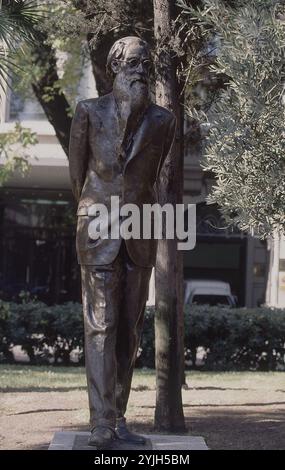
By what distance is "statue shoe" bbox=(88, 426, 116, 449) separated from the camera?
5.55 meters

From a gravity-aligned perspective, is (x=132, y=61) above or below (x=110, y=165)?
above

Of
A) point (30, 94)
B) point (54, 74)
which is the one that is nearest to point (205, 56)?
point (54, 74)

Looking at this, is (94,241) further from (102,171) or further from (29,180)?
(29,180)

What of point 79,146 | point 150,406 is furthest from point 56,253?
point 79,146

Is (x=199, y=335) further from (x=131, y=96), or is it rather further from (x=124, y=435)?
(x=131, y=96)

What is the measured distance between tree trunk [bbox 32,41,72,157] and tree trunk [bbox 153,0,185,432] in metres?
5.23

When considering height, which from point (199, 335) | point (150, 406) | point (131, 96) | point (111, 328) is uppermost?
point (131, 96)

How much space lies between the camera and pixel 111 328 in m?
5.76

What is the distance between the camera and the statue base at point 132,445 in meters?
5.71

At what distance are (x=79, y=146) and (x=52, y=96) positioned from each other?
8.17 m

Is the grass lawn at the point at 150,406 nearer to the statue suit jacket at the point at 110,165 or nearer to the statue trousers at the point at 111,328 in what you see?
the statue trousers at the point at 111,328

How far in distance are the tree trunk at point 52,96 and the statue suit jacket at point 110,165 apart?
7.61 meters

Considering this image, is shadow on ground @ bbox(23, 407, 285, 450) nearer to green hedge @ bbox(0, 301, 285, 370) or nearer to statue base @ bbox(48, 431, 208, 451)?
statue base @ bbox(48, 431, 208, 451)

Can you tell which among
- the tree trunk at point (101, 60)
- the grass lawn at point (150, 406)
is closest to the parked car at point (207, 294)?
the grass lawn at point (150, 406)
